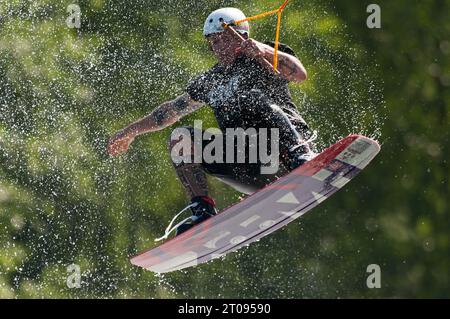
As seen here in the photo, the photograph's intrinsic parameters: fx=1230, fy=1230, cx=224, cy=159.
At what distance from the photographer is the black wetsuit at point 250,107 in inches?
281

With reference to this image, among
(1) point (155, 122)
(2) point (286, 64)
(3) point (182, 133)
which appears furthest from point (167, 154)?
(2) point (286, 64)

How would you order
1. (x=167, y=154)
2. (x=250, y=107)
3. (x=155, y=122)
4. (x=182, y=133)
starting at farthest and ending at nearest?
1. (x=167, y=154)
2. (x=155, y=122)
3. (x=182, y=133)
4. (x=250, y=107)

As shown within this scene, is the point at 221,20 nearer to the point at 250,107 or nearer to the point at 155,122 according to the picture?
the point at 250,107

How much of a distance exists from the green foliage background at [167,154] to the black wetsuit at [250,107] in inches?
175

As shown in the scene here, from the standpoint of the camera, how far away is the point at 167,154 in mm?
12398

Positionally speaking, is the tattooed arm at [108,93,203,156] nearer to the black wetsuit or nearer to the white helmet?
the black wetsuit

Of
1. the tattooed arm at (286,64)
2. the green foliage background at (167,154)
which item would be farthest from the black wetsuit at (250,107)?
the green foliage background at (167,154)

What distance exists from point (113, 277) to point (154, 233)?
619 millimetres

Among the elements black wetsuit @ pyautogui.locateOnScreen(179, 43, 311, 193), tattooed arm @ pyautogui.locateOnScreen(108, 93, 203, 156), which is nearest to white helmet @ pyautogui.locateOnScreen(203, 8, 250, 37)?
black wetsuit @ pyautogui.locateOnScreen(179, 43, 311, 193)

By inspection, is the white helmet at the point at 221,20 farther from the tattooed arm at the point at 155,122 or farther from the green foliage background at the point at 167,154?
the green foliage background at the point at 167,154

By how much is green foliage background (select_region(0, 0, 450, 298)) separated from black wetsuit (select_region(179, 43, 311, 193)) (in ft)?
14.6

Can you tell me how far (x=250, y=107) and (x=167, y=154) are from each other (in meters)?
5.25

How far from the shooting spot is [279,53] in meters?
7.27

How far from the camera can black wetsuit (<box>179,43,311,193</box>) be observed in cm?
715
